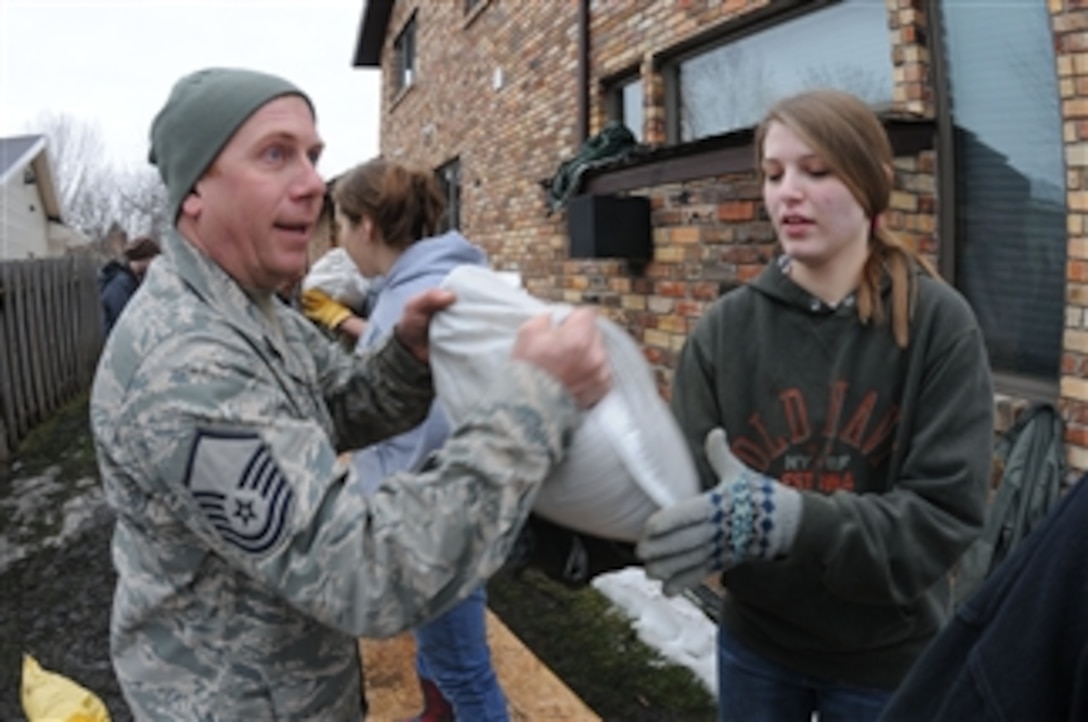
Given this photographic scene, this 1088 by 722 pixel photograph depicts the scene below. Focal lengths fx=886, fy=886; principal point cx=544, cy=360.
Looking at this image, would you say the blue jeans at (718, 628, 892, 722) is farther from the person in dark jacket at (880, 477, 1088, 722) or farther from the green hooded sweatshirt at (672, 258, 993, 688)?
the person in dark jacket at (880, 477, 1088, 722)

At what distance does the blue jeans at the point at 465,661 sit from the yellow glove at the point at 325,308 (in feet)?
4.19

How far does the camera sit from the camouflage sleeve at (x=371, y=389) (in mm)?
1749

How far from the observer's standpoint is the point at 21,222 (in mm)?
23562

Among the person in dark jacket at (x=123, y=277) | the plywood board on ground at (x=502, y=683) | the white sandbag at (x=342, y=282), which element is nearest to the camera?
the plywood board on ground at (x=502, y=683)

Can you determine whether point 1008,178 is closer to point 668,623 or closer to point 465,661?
point 668,623

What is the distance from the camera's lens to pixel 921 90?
145 inches

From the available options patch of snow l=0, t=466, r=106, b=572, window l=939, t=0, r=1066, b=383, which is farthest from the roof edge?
window l=939, t=0, r=1066, b=383

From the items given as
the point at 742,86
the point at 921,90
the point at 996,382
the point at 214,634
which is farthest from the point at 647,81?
the point at 214,634

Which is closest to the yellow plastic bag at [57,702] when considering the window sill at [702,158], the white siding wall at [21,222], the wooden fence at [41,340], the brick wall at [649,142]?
the window sill at [702,158]

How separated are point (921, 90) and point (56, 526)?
5.69 m

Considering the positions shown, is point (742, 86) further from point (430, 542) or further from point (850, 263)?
point (430, 542)

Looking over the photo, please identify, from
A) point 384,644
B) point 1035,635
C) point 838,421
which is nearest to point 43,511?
point 384,644

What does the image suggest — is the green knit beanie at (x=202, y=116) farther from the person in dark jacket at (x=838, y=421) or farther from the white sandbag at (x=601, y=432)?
the person in dark jacket at (x=838, y=421)

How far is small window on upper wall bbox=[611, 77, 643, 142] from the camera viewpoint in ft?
20.9
